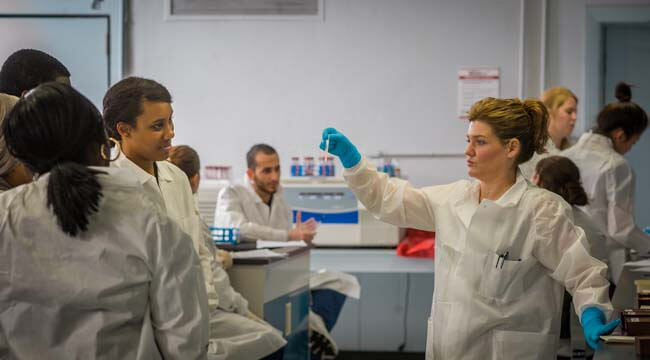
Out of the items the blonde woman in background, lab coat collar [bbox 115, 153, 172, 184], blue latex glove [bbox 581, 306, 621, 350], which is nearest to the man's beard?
the blonde woman in background

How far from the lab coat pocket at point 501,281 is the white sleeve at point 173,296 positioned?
0.92m

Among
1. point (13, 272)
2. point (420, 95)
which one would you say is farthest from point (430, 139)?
point (13, 272)

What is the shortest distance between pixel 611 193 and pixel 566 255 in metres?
1.95

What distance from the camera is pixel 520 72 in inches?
219

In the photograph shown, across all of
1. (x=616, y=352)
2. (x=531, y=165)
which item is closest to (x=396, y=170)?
(x=531, y=165)

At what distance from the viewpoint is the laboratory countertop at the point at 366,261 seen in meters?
4.90

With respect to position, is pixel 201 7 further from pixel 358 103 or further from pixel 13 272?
pixel 13 272

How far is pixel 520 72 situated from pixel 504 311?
3677mm

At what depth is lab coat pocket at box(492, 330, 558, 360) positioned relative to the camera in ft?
7.02

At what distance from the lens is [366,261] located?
5066 millimetres

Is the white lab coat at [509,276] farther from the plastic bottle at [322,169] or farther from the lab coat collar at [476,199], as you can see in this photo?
the plastic bottle at [322,169]

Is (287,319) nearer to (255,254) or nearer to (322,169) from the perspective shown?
(255,254)

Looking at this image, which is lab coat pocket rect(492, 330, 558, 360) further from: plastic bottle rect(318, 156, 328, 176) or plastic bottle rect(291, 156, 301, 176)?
plastic bottle rect(291, 156, 301, 176)

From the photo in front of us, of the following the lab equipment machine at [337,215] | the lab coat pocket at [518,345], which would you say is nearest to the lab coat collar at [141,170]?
the lab coat pocket at [518,345]
